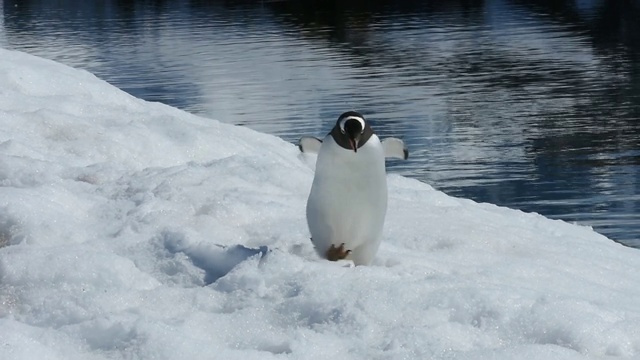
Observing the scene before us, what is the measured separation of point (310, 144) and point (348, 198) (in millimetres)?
518

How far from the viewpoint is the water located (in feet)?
54.0

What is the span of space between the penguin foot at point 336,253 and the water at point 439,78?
5.93 m

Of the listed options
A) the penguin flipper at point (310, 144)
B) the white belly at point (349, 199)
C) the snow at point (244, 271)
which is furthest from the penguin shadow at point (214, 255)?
the penguin flipper at point (310, 144)

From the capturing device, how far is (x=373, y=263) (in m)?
6.73

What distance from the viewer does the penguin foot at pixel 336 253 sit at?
6695mm

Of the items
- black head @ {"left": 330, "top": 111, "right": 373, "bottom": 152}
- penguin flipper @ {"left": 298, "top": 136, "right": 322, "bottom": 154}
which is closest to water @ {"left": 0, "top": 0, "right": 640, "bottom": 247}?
penguin flipper @ {"left": 298, "top": 136, "right": 322, "bottom": 154}

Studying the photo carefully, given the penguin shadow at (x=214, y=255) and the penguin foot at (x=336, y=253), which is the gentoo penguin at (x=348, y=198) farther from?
the penguin shadow at (x=214, y=255)

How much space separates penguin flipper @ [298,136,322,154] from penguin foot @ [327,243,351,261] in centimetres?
61

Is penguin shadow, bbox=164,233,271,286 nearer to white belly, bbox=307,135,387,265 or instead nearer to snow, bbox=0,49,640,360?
snow, bbox=0,49,640,360

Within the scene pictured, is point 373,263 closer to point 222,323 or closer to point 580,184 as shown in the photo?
point 222,323

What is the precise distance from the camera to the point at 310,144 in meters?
6.94

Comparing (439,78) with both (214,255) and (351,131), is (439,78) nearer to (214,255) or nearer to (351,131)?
(351,131)

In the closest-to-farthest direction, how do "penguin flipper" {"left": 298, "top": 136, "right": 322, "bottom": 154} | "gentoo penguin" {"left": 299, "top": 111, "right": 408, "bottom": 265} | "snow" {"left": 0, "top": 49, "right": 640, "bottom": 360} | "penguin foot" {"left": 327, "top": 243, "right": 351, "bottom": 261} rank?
"snow" {"left": 0, "top": 49, "right": 640, "bottom": 360} < "gentoo penguin" {"left": 299, "top": 111, "right": 408, "bottom": 265} < "penguin foot" {"left": 327, "top": 243, "right": 351, "bottom": 261} < "penguin flipper" {"left": 298, "top": 136, "right": 322, "bottom": 154}

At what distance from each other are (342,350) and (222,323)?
0.57 metres
